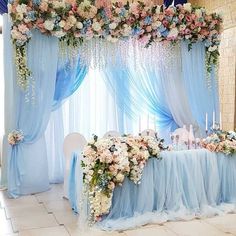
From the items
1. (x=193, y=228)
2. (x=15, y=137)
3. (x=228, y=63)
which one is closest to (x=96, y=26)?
(x=15, y=137)

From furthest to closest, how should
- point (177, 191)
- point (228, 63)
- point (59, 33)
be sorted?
point (228, 63), point (59, 33), point (177, 191)

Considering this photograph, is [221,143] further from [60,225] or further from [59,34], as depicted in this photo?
[59,34]

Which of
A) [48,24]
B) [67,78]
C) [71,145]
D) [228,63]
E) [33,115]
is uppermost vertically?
[48,24]

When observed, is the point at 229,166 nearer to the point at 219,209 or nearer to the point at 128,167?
the point at 219,209

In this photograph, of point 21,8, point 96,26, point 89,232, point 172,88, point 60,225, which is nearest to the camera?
point 89,232

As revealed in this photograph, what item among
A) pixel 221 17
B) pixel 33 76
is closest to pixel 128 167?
pixel 33 76

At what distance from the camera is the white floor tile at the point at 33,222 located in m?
3.81

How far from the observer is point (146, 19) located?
5.32 m

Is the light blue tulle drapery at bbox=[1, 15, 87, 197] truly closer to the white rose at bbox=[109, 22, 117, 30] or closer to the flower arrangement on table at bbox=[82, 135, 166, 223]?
the white rose at bbox=[109, 22, 117, 30]

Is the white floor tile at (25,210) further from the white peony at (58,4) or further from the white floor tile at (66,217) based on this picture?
the white peony at (58,4)

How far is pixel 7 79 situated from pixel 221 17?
356cm

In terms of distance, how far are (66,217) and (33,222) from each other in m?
0.39

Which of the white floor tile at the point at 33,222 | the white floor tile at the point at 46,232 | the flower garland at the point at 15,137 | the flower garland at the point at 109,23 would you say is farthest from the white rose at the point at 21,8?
the white floor tile at the point at 46,232

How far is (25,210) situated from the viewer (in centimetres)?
437
